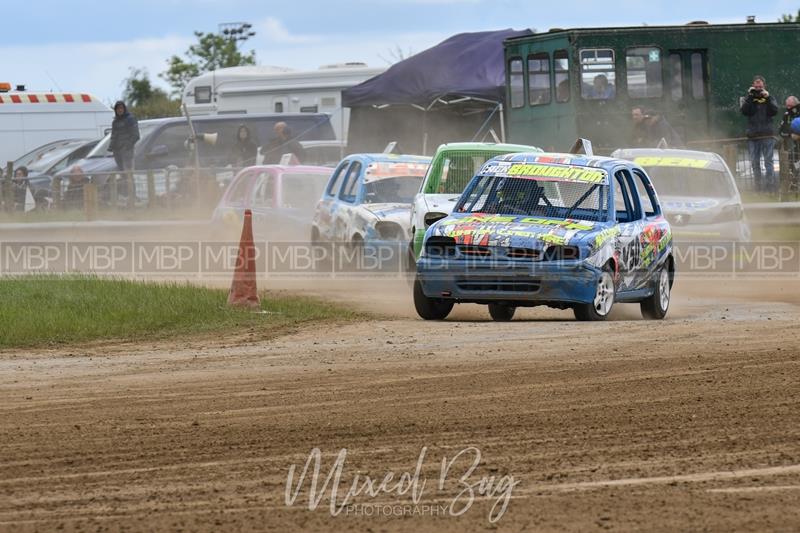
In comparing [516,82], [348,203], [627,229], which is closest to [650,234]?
[627,229]

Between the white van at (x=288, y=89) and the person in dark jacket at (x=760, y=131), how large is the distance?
12016 mm

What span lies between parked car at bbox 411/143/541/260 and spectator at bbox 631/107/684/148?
735 cm

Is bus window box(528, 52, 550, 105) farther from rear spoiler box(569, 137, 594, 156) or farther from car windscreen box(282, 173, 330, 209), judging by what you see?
rear spoiler box(569, 137, 594, 156)

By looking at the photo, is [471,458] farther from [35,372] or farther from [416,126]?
[416,126]

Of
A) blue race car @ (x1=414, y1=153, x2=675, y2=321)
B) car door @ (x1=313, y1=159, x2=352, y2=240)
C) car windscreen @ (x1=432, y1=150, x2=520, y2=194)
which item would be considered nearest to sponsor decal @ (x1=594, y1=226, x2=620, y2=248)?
blue race car @ (x1=414, y1=153, x2=675, y2=321)

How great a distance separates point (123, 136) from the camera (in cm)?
2875

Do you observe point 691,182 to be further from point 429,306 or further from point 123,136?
point 123,136

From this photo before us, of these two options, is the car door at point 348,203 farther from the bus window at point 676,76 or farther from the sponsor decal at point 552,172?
the bus window at point 676,76

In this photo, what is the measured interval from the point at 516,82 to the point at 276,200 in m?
8.39

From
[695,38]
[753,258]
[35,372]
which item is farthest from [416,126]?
[35,372]

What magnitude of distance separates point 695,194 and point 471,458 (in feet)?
46.1

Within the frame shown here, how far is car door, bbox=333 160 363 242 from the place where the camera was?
18656 millimetres

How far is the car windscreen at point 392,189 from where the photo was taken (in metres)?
18.7

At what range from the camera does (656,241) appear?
14.4 meters
